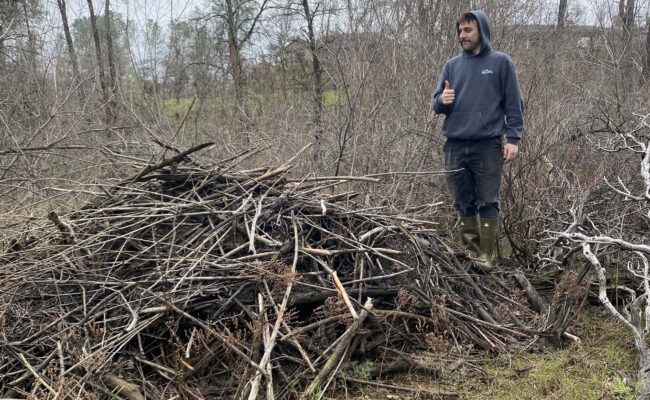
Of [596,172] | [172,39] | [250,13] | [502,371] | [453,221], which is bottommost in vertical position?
[502,371]

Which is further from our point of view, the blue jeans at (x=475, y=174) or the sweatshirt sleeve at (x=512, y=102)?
the blue jeans at (x=475, y=174)

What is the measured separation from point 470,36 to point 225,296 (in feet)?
8.70

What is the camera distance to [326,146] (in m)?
6.16

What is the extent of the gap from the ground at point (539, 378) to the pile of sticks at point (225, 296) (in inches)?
4.6

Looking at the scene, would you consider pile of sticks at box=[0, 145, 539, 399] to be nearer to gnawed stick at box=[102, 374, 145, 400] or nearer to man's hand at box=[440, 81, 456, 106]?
gnawed stick at box=[102, 374, 145, 400]

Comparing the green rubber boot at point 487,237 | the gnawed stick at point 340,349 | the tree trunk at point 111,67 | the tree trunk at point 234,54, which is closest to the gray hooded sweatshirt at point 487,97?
the green rubber boot at point 487,237

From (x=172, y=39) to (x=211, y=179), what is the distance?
350cm

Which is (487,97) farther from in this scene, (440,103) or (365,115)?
(365,115)

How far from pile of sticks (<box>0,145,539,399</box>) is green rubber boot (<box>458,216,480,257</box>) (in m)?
0.49

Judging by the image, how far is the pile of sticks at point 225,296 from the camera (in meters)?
2.72

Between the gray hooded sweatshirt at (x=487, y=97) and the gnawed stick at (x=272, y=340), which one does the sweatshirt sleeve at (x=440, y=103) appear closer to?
the gray hooded sweatshirt at (x=487, y=97)

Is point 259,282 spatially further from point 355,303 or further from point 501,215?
point 501,215

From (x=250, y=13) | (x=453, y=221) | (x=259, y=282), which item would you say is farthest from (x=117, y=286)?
(x=250, y=13)

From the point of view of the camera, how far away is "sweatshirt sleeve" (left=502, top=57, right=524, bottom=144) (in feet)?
13.2
